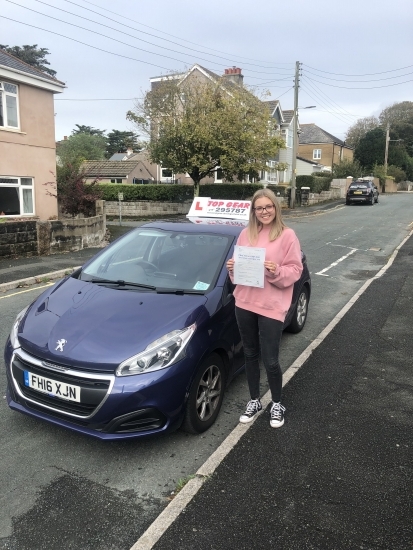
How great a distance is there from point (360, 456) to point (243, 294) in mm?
1410

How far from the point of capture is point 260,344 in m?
3.47

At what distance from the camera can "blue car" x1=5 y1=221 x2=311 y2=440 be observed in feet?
9.60

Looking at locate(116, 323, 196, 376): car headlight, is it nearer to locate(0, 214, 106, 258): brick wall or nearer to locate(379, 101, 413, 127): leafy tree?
locate(0, 214, 106, 258): brick wall

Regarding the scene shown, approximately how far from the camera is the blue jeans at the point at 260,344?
11.0 ft

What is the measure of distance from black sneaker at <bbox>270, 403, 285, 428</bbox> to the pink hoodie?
2.52ft

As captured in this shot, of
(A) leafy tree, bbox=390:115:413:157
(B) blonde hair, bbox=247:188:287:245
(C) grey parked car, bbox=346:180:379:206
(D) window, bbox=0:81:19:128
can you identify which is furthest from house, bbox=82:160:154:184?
(A) leafy tree, bbox=390:115:413:157

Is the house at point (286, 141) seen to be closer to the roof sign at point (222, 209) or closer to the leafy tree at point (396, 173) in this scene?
the leafy tree at point (396, 173)

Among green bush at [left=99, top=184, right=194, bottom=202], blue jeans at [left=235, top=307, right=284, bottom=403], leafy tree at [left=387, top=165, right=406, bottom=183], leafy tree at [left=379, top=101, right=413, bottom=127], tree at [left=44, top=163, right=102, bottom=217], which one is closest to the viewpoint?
blue jeans at [left=235, top=307, right=284, bottom=403]

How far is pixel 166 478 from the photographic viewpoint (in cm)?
291

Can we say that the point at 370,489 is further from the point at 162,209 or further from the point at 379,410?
the point at 162,209

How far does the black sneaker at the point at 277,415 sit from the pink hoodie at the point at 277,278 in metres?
0.77

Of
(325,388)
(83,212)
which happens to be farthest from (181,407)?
(83,212)

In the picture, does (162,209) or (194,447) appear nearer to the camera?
(194,447)

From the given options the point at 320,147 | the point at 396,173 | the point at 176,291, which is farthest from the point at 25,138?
the point at 396,173
